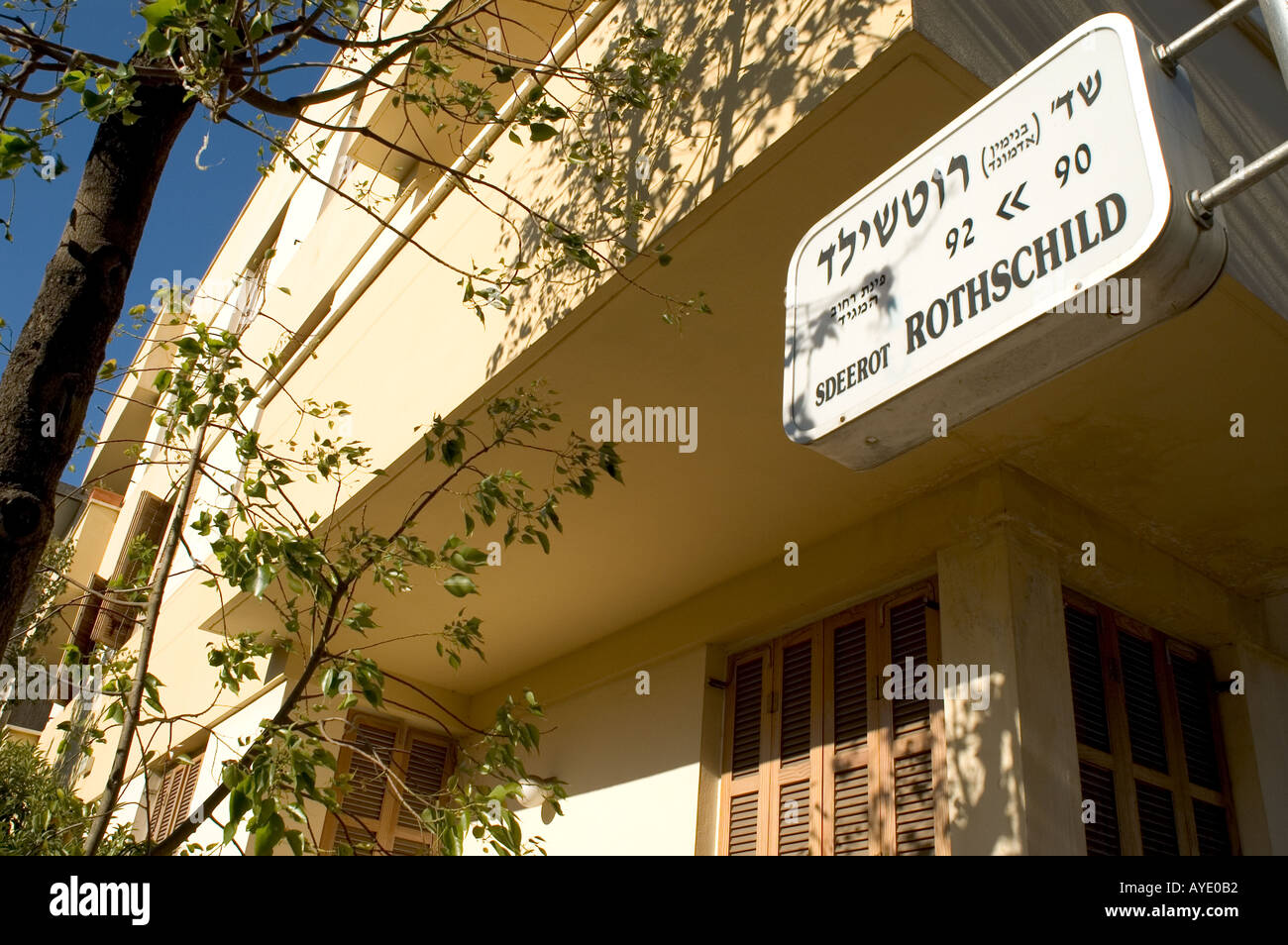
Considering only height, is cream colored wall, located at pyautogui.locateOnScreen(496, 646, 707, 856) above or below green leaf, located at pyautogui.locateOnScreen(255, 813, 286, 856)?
above

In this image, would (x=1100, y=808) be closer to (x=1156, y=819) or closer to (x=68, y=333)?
(x=1156, y=819)

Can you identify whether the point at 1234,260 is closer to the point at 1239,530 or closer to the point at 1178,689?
the point at 1239,530

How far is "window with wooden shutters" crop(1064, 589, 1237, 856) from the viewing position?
4809mm

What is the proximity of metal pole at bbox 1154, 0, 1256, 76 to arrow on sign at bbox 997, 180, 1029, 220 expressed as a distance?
0.29 meters

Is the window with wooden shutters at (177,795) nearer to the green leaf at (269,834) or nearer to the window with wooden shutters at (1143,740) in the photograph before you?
the window with wooden shutters at (1143,740)

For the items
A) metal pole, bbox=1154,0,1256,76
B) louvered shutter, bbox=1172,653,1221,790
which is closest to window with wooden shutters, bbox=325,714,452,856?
louvered shutter, bbox=1172,653,1221,790

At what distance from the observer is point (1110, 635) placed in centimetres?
527

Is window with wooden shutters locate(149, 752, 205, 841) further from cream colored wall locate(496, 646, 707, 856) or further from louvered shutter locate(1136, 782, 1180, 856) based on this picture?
louvered shutter locate(1136, 782, 1180, 856)

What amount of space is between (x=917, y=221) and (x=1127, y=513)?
3810 mm

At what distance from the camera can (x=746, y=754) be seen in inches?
236

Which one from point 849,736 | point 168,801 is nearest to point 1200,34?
point 849,736

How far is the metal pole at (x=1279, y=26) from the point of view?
1.48 meters

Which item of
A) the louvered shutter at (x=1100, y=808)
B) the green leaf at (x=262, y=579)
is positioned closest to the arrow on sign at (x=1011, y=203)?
the green leaf at (x=262, y=579)

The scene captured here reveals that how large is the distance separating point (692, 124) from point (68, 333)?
7.68ft
